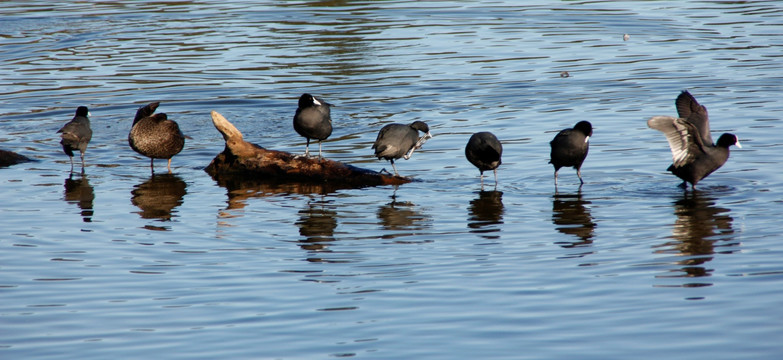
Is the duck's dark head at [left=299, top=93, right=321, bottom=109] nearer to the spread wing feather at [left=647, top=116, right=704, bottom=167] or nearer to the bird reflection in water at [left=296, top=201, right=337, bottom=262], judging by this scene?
the bird reflection in water at [left=296, top=201, right=337, bottom=262]

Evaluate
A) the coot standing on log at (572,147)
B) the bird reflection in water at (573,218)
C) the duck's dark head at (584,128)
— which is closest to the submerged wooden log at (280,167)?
→ the coot standing on log at (572,147)

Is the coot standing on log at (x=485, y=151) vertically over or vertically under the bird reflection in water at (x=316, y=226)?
over

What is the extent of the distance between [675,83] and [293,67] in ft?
28.7

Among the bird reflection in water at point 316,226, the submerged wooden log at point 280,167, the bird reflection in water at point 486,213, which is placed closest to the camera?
the bird reflection in water at point 316,226

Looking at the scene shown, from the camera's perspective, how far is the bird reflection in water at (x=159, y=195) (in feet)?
36.0

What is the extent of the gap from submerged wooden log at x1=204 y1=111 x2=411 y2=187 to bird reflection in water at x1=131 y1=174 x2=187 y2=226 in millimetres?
678

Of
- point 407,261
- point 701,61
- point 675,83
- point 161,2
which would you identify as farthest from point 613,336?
point 161,2

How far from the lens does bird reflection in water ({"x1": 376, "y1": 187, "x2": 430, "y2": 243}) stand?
9.74 m

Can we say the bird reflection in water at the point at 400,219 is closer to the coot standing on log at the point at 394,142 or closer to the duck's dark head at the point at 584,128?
the coot standing on log at the point at 394,142

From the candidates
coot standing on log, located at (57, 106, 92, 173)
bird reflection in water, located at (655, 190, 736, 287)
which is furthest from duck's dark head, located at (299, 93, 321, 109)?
bird reflection in water, located at (655, 190, 736, 287)

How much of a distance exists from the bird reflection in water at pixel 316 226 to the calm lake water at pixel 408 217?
0.16ft

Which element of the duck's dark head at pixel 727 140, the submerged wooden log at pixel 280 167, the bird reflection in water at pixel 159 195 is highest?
the duck's dark head at pixel 727 140

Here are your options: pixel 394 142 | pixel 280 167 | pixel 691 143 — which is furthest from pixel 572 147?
pixel 280 167

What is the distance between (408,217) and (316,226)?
3.40 ft
